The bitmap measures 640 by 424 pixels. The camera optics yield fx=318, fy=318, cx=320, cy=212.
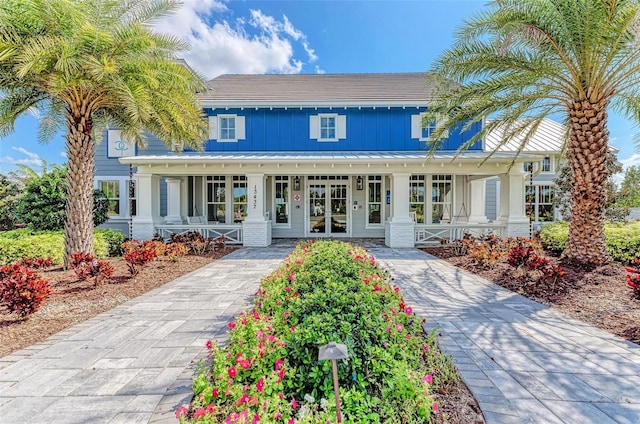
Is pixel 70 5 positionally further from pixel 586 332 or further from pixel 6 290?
pixel 586 332

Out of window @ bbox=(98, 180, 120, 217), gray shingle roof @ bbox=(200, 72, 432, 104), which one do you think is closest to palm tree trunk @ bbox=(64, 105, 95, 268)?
gray shingle roof @ bbox=(200, 72, 432, 104)

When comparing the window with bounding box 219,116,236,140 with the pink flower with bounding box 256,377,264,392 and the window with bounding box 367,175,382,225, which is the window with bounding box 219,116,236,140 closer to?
the window with bounding box 367,175,382,225

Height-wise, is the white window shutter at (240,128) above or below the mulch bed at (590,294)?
above

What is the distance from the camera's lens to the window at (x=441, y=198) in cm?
1380

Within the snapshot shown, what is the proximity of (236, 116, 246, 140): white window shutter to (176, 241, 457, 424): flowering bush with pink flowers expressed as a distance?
454 inches

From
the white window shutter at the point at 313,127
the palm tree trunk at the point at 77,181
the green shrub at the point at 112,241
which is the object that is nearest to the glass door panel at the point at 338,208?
the white window shutter at the point at 313,127

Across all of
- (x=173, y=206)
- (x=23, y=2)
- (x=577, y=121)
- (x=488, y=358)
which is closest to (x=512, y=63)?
(x=577, y=121)

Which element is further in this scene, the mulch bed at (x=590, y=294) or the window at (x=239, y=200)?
the window at (x=239, y=200)

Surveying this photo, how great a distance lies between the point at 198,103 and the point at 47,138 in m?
5.50

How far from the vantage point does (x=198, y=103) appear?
9070mm

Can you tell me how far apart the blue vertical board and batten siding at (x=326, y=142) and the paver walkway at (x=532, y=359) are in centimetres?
880

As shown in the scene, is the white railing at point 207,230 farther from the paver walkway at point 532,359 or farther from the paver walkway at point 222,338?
the paver walkway at point 532,359

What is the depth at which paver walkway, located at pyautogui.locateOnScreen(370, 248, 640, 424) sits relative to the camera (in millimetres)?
2553

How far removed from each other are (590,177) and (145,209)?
1309 centimetres
